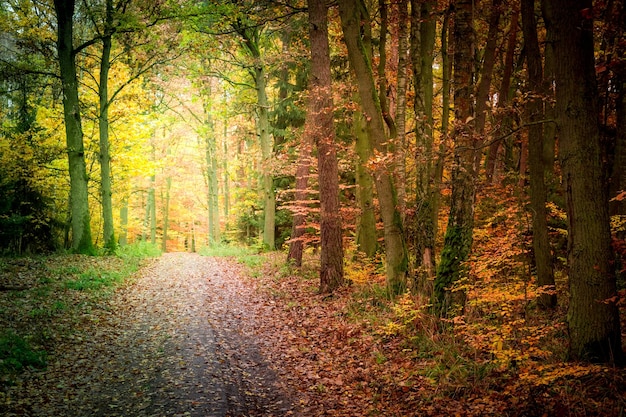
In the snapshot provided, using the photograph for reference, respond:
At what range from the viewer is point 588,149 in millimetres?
4785

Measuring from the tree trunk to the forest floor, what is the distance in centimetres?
83

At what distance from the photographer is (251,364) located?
23.9 feet

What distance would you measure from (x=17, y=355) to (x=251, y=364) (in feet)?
12.2

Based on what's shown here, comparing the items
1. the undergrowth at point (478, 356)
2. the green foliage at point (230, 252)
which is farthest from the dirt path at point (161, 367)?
the green foliage at point (230, 252)

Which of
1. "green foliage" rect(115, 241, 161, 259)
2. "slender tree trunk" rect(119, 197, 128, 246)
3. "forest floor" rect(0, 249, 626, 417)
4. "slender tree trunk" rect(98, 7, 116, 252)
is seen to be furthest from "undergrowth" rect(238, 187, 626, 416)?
"slender tree trunk" rect(119, 197, 128, 246)

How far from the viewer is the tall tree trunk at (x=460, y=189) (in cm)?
736

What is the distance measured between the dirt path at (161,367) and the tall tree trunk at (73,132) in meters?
6.39

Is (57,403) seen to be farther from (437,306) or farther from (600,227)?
(600,227)

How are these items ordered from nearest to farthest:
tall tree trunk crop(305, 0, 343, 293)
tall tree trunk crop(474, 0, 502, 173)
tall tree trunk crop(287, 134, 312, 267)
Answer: tall tree trunk crop(474, 0, 502, 173) < tall tree trunk crop(305, 0, 343, 293) < tall tree trunk crop(287, 134, 312, 267)

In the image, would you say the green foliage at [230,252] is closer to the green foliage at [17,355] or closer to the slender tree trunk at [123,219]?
the slender tree trunk at [123,219]

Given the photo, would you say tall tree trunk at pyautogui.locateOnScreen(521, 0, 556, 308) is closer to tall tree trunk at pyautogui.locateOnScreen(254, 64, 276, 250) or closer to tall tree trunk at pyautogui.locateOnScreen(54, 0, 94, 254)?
tall tree trunk at pyautogui.locateOnScreen(254, 64, 276, 250)

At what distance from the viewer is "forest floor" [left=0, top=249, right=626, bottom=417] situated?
512 cm

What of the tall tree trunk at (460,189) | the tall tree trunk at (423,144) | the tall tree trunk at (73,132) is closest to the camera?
the tall tree trunk at (460,189)

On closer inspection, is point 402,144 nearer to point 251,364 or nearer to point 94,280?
point 251,364
